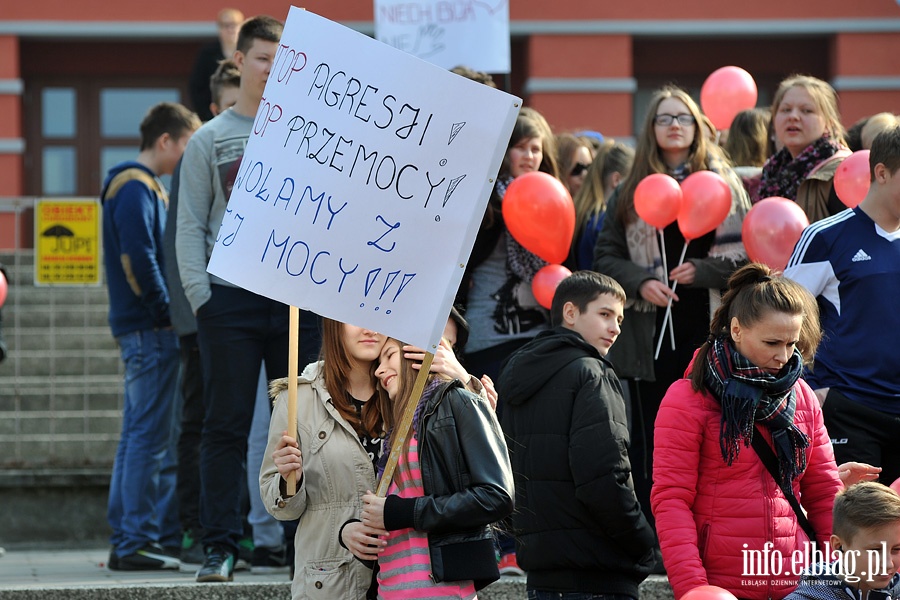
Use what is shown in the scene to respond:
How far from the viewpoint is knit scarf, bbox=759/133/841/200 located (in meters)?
6.59

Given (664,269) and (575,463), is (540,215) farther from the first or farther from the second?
(575,463)

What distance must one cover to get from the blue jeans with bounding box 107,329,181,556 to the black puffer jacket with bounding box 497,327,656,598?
8.01ft

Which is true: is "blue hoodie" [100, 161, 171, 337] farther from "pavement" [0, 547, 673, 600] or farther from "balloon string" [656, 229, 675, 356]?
"balloon string" [656, 229, 675, 356]

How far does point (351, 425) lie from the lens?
463cm

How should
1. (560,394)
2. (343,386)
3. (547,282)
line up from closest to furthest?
(343,386) < (560,394) < (547,282)

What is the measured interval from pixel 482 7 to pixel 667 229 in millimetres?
2993

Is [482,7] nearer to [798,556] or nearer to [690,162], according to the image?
[690,162]

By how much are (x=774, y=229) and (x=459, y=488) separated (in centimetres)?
242

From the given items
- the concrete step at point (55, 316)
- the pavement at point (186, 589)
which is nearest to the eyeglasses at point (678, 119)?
the pavement at point (186, 589)

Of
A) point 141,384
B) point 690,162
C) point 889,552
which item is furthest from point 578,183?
point 889,552

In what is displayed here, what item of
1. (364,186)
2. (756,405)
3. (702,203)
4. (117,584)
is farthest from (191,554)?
(756,405)

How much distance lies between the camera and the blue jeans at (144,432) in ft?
23.5

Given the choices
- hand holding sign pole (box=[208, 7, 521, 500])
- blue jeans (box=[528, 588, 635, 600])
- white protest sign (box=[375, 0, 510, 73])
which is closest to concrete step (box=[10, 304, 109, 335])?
white protest sign (box=[375, 0, 510, 73])

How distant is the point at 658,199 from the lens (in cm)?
643
